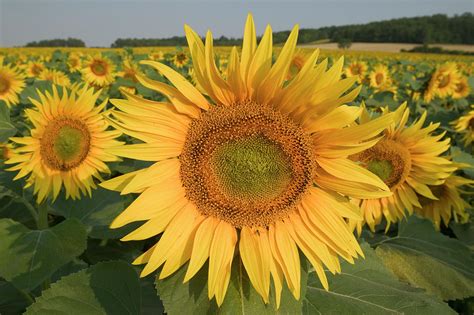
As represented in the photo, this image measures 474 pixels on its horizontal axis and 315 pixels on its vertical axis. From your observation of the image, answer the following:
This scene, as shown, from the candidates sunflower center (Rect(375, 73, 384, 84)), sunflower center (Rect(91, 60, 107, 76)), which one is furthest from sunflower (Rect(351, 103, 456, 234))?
sunflower center (Rect(375, 73, 384, 84))

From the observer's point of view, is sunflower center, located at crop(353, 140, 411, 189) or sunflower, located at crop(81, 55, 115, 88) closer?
sunflower center, located at crop(353, 140, 411, 189)

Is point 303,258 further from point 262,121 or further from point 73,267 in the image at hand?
point 73,267

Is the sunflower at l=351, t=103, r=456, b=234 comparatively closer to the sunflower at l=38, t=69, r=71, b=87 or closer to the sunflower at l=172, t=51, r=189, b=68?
the sunflower at l=38, t=69, r=71, b=87

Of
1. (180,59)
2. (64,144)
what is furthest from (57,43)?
(64,144)

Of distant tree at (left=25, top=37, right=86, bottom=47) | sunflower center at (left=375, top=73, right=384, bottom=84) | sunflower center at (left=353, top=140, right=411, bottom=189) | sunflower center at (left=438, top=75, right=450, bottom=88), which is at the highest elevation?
sunflower center at (left=353, top=140, right=411, bottom=189)

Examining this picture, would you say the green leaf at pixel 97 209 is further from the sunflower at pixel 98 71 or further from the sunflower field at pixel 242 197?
the sunflower at pixel 98 71

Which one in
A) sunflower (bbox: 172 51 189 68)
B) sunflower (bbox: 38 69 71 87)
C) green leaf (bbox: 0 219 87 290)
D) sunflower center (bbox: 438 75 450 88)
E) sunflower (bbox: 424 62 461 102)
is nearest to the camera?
green leaf (bbox: 0 219 87 290)

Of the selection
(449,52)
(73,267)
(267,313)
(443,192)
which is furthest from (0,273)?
(449,52)
